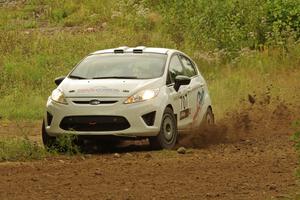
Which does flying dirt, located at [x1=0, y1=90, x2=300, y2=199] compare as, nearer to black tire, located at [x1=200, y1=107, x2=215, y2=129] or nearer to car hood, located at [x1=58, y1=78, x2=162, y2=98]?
black tire, located at [x1=200, y1=107, x2=215, y2=129]

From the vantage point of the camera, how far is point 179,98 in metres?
14.0

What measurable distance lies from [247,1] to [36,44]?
6653 mm

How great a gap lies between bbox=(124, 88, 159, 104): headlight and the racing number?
956 mm

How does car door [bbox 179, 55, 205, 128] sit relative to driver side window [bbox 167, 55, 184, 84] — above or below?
below

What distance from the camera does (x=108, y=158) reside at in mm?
12398

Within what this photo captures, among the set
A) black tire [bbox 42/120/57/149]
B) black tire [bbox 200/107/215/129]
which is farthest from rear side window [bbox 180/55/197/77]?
black tire [bbox 42/120/57/149]

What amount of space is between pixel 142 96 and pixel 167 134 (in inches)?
30.6

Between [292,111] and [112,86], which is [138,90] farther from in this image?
[292,111]

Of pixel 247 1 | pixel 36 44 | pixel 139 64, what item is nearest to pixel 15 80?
pixel 36 44

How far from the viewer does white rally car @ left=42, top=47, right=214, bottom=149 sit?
12892 mm

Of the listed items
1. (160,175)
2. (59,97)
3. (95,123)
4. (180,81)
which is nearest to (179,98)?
(180,81)

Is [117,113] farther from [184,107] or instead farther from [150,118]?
[184,107]

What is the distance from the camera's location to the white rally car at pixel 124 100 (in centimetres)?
1289

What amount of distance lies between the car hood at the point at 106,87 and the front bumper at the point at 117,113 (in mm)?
100
